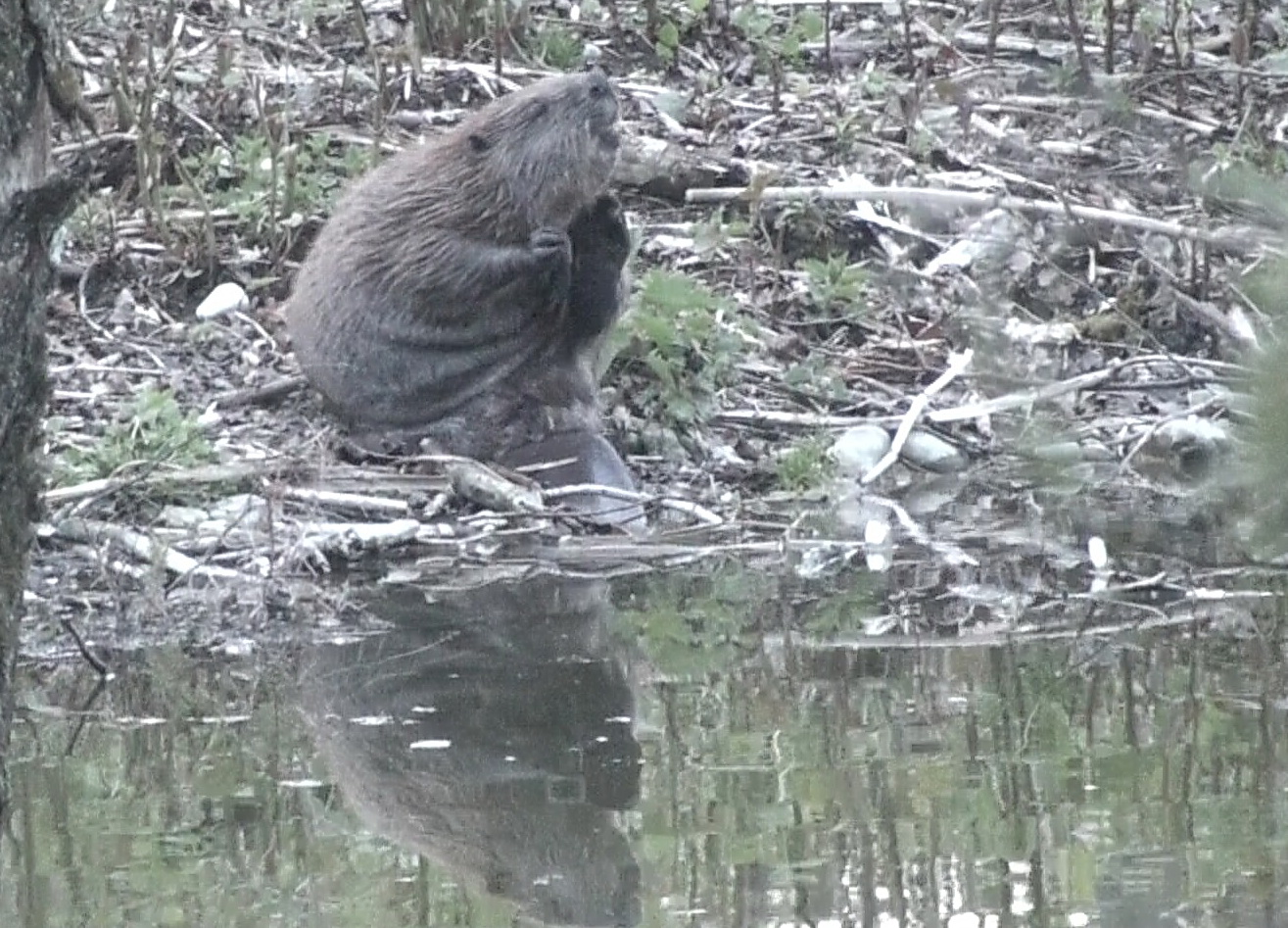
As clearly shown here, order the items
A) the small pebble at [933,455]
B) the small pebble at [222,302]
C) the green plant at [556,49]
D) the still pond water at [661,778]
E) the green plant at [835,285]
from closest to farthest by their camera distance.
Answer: the still pond water at [661,778], the small pebble at [933,455], the small pebble at [222,302], the green plant at [835,285], the green plant at [556,49]

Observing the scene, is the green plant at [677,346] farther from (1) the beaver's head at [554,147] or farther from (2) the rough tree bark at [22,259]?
(2) the rough tree bark at [22,259]

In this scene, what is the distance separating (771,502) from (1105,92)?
330cm

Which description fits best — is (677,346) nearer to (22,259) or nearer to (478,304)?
(478,304)

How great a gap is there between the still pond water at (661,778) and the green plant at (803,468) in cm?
99

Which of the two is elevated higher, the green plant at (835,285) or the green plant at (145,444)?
the green plant at (145,444)

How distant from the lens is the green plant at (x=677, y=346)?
18.7 ft

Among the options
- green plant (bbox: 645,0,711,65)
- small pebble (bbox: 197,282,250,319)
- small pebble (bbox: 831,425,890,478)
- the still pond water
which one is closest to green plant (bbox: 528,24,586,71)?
green plant (bbox: 645,0,711,65)

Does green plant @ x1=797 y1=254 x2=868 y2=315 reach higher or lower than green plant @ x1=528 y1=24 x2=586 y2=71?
lower

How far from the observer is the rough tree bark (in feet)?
7.07

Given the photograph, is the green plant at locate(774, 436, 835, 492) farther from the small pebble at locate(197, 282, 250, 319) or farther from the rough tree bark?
the rough tree bark

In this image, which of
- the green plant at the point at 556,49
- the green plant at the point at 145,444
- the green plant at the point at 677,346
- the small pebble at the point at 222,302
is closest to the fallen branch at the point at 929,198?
the green plant at the point at 677,346

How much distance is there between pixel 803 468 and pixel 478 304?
870 mm

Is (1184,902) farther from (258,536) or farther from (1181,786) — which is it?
(258,536)

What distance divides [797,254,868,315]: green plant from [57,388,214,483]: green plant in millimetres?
1830
